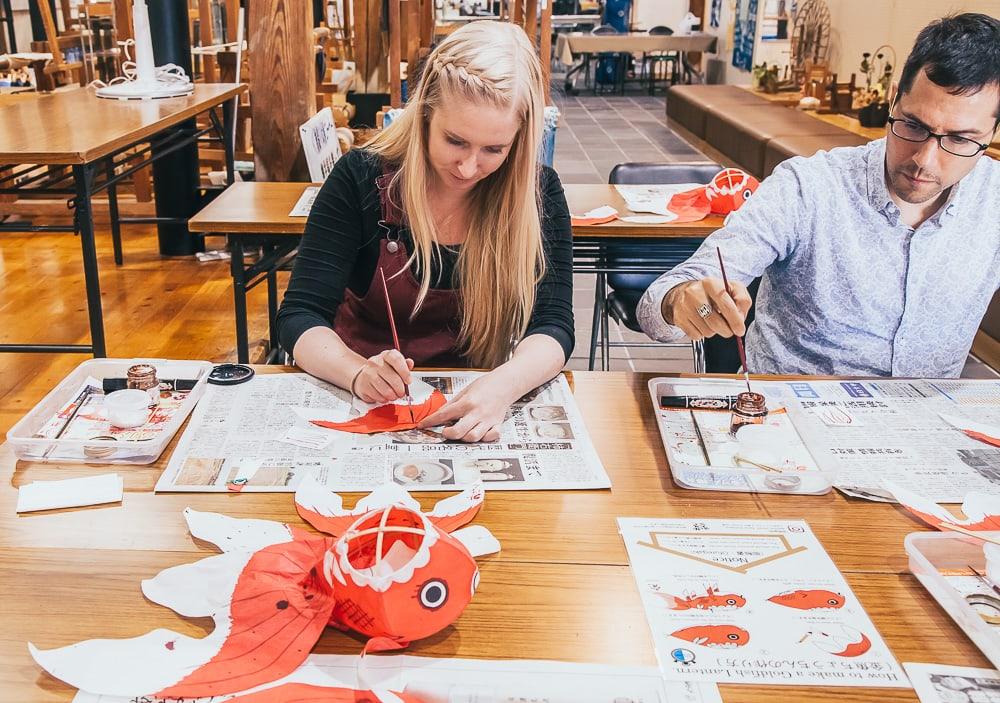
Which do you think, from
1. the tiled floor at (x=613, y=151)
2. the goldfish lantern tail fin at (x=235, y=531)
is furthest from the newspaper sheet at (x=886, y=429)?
the tiled floor at (x=613, y=151)

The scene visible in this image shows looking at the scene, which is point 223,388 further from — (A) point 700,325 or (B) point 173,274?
(B) point 173,274

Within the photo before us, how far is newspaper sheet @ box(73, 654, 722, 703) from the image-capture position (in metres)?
0.81

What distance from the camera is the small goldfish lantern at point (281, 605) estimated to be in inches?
32.7

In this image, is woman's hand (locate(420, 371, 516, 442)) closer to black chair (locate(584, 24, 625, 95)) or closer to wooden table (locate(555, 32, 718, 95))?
wooden table (locate(555, 32, 718, 95))

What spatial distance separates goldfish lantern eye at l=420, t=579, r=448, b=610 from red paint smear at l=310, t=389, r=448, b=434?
1.56ft

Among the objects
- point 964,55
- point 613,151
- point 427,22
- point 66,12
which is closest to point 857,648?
point 964,55

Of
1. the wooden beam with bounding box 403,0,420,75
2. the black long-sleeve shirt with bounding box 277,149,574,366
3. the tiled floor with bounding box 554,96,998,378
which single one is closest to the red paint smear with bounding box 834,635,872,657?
the black long-sleeve shirt with bounding box 277,149,574,366

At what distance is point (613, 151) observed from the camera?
786cm

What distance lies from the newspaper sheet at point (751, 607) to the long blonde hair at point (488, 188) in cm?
69

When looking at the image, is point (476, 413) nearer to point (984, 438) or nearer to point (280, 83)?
point (984, 438)

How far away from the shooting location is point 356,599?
0.86 meters

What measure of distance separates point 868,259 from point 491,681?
48.3 inches

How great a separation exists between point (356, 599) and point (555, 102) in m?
10.9

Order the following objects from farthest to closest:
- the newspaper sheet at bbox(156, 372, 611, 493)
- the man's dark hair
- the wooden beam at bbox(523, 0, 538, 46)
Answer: the wooden beam at bbox(523, 0, 538, 46) → the man's dark hair → the newspaper sheet at bbox(156, 372, 611, 493)
